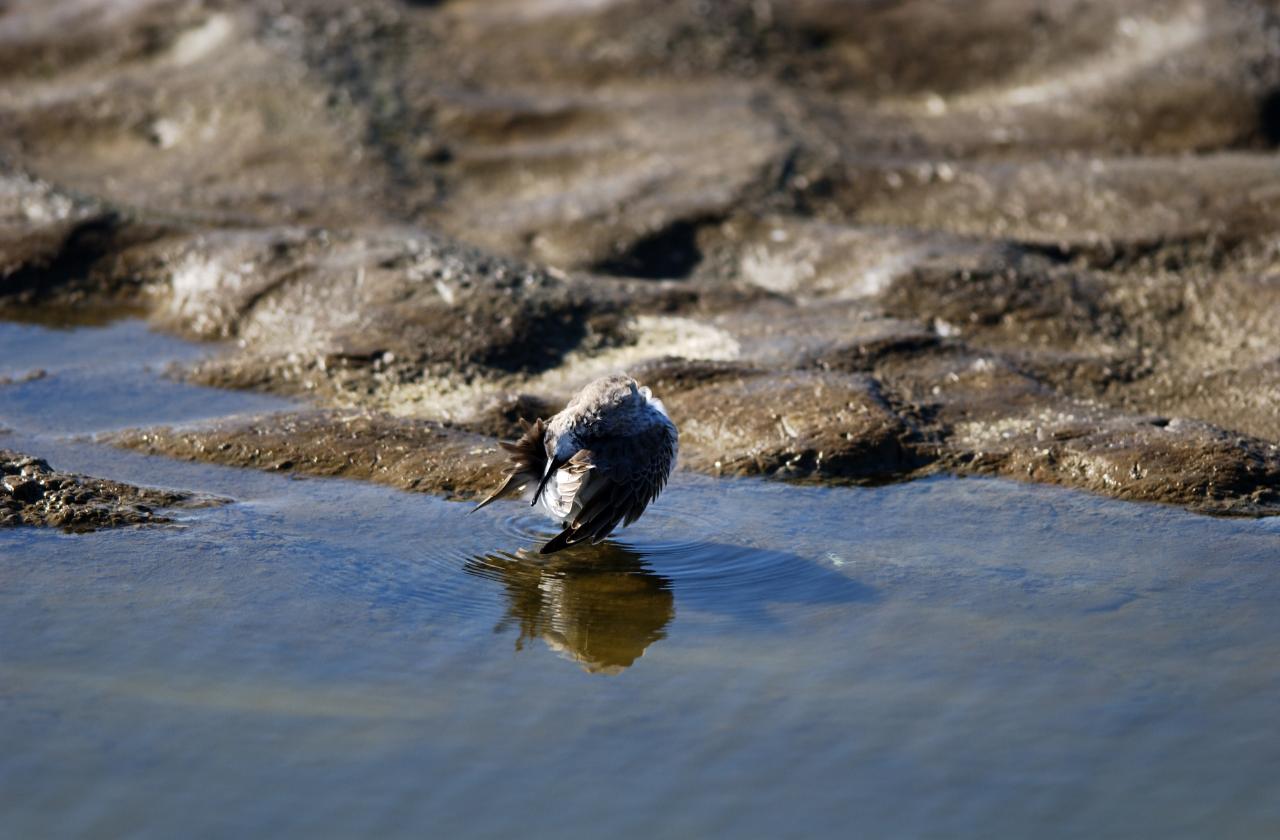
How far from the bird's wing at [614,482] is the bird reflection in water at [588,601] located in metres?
0.12

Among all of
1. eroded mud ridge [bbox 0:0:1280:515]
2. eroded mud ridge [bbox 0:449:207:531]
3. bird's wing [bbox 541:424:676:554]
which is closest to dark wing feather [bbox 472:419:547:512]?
bird's wing [bbox 541:424:676:554]

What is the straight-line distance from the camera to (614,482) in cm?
533

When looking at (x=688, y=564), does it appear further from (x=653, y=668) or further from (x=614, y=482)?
(x=653, y=668)

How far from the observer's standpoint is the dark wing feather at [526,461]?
545cm

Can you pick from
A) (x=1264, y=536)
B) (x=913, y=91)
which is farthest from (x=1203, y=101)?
(x=1264, y=536)

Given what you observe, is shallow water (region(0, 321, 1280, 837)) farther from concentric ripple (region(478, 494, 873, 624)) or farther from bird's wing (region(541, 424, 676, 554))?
bird's wing (region(541, 424, 676, 554))

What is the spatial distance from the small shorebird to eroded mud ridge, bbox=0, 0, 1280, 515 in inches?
24.8

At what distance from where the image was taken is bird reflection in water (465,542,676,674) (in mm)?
4820

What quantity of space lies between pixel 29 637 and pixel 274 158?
6.23 meters

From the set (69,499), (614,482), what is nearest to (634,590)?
(614,482)

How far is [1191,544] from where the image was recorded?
218 inches

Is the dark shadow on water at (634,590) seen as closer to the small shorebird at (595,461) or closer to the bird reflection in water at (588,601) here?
the bird reflection in water at (588,601)

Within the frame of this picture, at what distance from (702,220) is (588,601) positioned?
4.65 metres

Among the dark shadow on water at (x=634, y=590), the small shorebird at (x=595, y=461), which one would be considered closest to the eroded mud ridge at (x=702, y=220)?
the small shorebird at (x=595, y=461)
